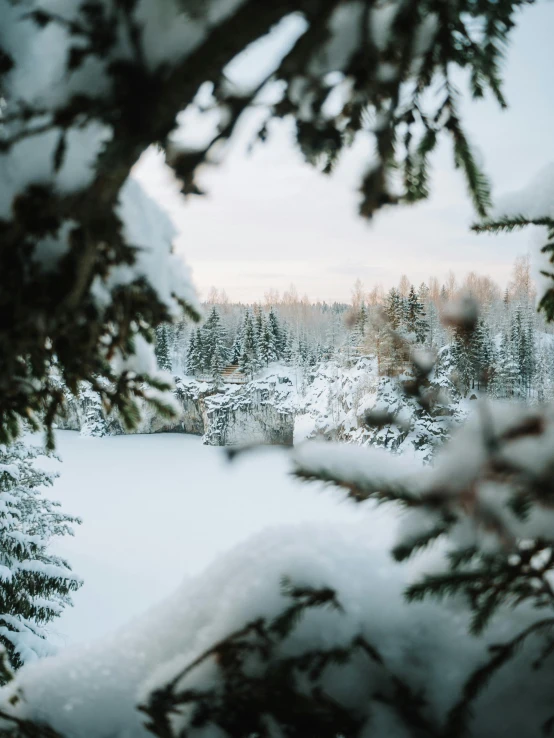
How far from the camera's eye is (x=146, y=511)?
2244 centimetres

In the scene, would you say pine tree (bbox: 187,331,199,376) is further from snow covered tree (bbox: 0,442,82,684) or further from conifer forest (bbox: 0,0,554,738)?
conifer forest (bbox: 0,0,554,738)

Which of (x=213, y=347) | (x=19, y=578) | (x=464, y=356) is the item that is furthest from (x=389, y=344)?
(x=213, y=347)

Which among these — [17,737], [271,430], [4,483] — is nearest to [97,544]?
A: [271,430]

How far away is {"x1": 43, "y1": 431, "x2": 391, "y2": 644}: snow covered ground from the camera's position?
50.8 ft

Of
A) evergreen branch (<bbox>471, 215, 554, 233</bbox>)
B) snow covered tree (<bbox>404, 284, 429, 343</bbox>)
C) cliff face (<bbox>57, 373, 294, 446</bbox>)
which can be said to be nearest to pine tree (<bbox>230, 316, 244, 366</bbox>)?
cliff face (<bbox>57, 373, 294, 446</bbox>)

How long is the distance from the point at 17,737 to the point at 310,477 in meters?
0.74

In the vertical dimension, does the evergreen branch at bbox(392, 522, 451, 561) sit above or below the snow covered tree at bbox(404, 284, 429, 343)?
below

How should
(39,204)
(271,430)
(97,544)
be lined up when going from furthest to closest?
(271,430) < (97,544) < (39,204)

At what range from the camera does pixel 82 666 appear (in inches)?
35.0

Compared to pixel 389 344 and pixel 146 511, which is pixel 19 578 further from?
pixel 146 511

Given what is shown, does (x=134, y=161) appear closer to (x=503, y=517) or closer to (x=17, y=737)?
(x=503, y=517)

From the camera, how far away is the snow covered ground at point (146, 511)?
15.5 meters

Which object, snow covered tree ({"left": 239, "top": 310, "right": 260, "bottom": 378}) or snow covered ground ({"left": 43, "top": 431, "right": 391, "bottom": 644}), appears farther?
snow covered tree ({"left": 239, "top": 310, "right": 260, "bottom": 378})

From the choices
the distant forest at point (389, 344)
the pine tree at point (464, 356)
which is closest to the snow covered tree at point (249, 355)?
the distant forest at point (389, 344)
